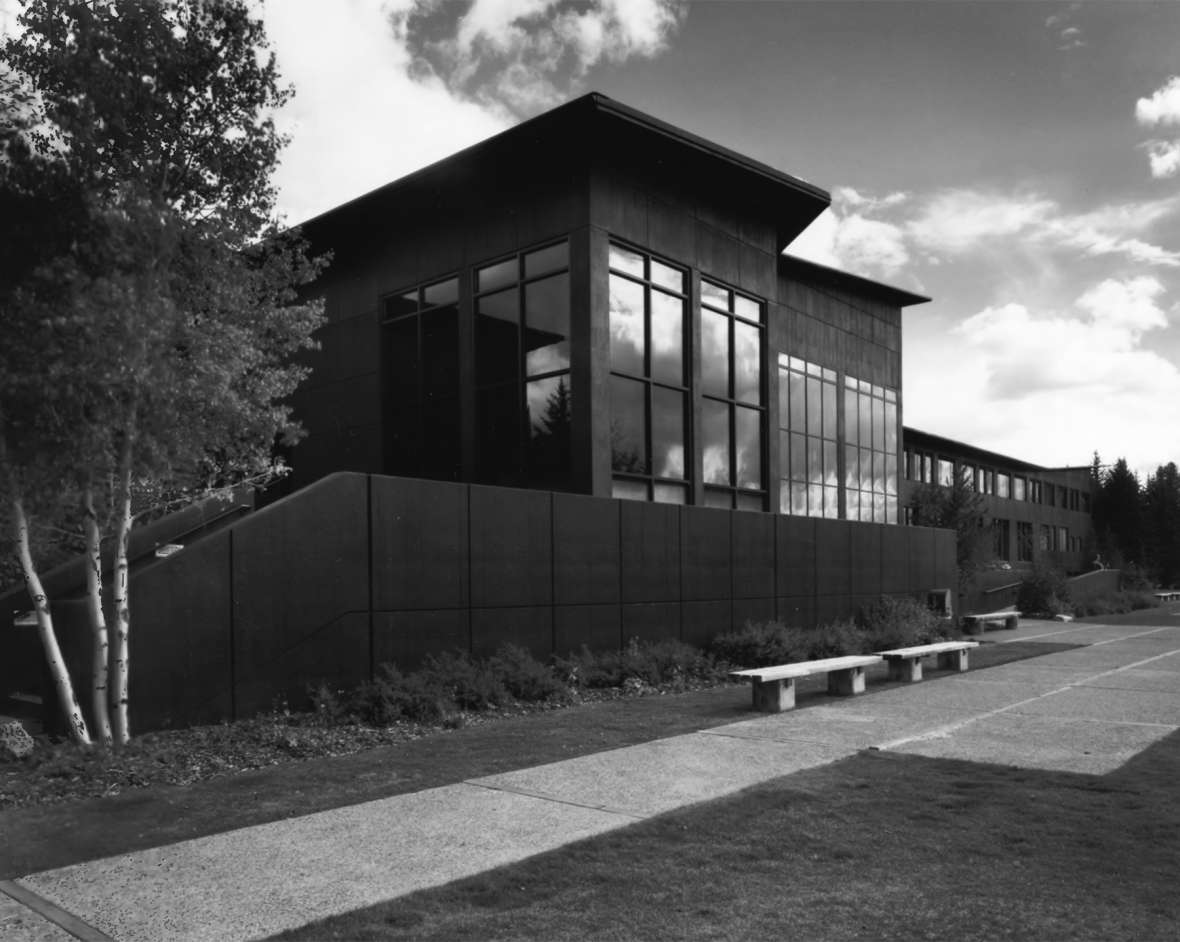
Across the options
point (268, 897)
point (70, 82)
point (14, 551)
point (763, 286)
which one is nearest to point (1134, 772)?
point (268, 897)

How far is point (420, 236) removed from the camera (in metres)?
21.0

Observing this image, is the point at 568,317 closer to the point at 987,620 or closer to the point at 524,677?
the point at 524,677

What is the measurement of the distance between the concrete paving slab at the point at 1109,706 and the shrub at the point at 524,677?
18.8ft

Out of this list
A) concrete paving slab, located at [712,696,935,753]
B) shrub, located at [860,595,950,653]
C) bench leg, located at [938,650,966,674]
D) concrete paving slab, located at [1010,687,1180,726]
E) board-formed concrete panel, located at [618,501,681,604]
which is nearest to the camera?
concrete paving slab, located at [712,696,935,753]

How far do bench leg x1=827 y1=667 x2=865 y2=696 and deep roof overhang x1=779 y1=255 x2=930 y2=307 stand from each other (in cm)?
1624

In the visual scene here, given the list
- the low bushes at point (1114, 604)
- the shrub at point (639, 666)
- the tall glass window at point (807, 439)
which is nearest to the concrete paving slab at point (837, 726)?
the shrub at point (639, 666)

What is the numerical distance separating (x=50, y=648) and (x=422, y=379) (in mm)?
12454

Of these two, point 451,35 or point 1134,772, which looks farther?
point 451,35

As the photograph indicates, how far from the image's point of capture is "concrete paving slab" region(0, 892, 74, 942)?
469 cm

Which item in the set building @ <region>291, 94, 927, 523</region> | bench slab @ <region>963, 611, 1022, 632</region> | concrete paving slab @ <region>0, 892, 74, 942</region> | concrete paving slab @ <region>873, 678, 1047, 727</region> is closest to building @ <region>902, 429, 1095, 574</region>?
bench slab @ <region>963, 611, 1022, 632</region>

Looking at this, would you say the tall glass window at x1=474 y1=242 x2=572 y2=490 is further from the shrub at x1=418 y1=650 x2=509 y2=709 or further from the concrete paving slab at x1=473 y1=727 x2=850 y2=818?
the concrete paving slab at x1=473 y1=727 x2=850 y2=818

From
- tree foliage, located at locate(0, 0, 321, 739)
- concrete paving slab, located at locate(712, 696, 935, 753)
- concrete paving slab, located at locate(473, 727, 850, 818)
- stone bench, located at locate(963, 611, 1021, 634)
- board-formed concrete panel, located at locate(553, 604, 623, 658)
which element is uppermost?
tree foliage, located at locate(0, 0, 321, 739)

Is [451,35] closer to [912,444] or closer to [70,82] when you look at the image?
[70,82]

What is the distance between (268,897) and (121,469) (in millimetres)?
5196
